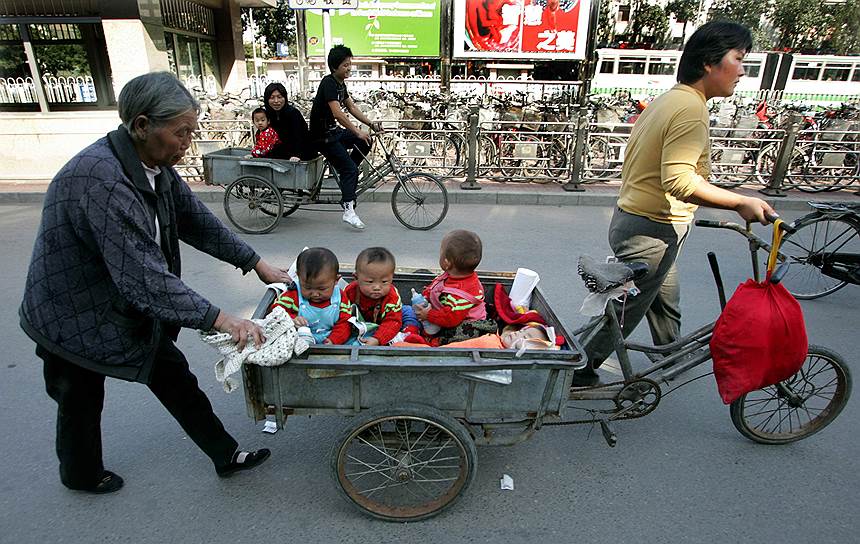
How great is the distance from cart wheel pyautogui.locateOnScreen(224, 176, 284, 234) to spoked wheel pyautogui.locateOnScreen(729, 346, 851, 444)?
4749 mm

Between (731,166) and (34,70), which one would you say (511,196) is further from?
(34,70)

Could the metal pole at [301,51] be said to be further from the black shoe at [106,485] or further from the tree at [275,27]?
the tree at [275,27]

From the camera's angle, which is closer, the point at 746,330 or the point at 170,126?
the point at 170,126

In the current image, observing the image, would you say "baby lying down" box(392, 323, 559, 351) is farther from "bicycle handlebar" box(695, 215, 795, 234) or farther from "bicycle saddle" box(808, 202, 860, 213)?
"bicycle saddle" box(808, 202, 860, 213)

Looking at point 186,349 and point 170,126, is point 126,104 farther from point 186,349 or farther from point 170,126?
point 186,349

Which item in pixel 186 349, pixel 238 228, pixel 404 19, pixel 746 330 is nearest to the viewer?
pixel 746 330

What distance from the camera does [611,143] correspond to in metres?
8.23

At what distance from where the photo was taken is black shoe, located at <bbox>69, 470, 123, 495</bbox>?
86.0 inches

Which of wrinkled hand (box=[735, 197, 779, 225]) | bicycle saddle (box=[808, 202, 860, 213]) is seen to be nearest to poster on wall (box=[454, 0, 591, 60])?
bicycle saddle (box=[808, 202, 860, 213])

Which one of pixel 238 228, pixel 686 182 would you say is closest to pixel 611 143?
pixel 238 228

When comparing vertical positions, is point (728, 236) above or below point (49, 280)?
below

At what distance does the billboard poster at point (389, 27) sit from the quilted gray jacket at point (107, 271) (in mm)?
12963

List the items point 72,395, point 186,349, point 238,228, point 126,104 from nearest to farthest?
point 126,104 < point 72,395 < point 186,349 < point 238,228

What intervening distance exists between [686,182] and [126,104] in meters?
2.13
